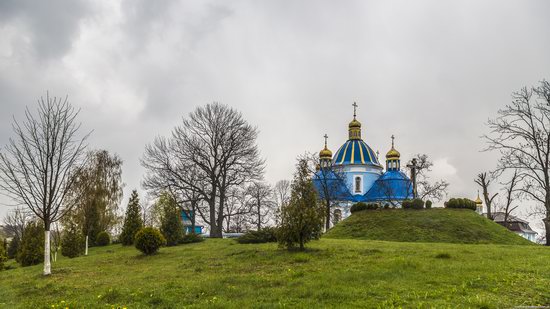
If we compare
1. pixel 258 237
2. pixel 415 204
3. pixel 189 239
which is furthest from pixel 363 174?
pixel 258 237

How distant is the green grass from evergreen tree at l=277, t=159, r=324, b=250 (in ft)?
2.54

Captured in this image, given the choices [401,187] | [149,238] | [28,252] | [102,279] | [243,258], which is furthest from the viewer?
[401,187]

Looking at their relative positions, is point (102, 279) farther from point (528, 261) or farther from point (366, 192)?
point (366, 192)

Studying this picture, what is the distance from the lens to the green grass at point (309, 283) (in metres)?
9.11

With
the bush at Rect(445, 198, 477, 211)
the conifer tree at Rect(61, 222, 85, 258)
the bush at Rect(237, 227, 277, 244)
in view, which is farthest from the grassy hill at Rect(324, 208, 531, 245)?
the conifer tree at Rect(61, 222, 85, 258)

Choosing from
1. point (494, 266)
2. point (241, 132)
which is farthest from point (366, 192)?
point (494, 266)

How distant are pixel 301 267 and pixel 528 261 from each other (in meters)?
7.46

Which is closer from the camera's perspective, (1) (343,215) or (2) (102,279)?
(2) (102,279)

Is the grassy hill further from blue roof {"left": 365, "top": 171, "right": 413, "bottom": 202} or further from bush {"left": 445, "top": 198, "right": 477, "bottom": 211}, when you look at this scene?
blue roof {"left": 365, "top": 171, "right": 413, "bottom": 202}

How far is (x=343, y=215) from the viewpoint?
183ft

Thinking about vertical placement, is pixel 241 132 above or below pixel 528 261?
above

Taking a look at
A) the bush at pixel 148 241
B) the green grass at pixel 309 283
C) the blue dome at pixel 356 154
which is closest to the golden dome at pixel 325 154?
the blue dome at pixel 356 154

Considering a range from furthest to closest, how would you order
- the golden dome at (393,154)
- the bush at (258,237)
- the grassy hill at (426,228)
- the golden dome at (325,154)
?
the golden dome at (393,154) < the golden dome at (325,154) < the grassy hill at (426,228) < the bush at (258,237)

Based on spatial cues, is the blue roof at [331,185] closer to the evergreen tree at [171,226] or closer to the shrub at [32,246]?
the evergreen tree at [171,226]
